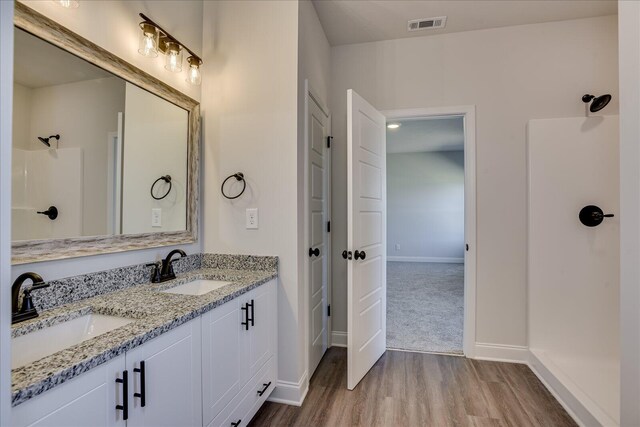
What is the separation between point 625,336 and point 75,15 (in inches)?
101

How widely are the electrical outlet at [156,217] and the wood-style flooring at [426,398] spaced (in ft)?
4.26

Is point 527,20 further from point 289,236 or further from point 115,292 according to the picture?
point 115,292

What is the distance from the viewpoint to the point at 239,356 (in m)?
1.53

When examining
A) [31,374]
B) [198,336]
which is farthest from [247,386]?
[31,374]

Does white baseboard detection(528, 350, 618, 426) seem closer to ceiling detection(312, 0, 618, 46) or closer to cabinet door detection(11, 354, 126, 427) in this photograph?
cabinet door detection(11, 354, 126, 427)

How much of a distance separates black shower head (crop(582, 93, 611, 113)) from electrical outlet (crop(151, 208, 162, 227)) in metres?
3.17

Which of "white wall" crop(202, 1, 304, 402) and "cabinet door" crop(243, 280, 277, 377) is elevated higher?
"white wall" crop(202, 1, 304, 402)

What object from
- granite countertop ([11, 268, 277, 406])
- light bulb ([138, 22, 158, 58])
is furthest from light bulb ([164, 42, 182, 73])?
granite countertop ([11, 268, 277, 406])

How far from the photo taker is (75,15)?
1.30m

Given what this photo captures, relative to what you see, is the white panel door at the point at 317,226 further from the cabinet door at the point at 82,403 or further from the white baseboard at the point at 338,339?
the cabinet door at the point at 82,403

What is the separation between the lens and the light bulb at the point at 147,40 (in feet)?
5.30

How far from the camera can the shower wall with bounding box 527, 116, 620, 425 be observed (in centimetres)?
237

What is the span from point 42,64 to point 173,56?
0.72 m

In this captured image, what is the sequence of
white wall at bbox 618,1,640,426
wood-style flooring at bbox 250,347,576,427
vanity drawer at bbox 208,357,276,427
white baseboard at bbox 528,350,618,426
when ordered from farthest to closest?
wood-style flooring at bbox 250,347,576,427
white baseboard at bbox 528,350,618,426
vanity drawer at bbox 208,357,276,427
white wall at bbox 618,1,640,426
